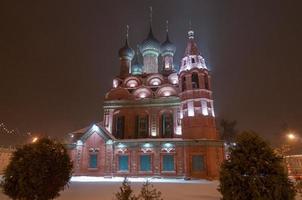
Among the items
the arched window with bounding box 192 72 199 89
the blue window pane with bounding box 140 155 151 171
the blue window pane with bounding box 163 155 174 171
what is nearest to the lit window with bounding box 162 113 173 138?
the blue window pane with bounding box 163 155 174 171

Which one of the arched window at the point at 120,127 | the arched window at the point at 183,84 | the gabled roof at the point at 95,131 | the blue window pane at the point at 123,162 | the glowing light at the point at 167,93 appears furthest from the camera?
the glowing light at the point at 167,93

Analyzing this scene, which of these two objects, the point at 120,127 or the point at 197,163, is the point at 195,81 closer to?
the point at 197,163

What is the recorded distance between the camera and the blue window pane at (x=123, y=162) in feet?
89.7

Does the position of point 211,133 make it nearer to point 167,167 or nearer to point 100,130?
point 167,167

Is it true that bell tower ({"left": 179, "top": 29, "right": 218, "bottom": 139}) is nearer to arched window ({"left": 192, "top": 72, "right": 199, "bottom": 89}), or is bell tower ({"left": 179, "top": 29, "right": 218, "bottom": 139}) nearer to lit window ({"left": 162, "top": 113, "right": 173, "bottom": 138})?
arched window ({"left": 192, "top": 72, "right": 199, "bottom": 89})

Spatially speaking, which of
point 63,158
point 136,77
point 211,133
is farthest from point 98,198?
point 136,77

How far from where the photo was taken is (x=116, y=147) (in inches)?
1104

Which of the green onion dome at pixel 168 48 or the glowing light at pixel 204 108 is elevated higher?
the green onion dome at pixel 168 48

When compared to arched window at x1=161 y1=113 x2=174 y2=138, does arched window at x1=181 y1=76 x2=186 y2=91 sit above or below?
above

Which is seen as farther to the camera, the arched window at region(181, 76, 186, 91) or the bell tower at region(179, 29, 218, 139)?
the arched window at region(181, 76, 186, 91)

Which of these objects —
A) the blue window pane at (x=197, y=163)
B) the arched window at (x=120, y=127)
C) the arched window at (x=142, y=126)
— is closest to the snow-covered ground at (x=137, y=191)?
the blue window pane at (x=197, y=163)

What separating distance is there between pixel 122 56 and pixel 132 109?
12210 mm

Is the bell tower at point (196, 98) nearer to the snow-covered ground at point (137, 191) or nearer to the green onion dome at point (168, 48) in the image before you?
the green onion dome at point (168, 48)

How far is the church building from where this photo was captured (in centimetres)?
2617
